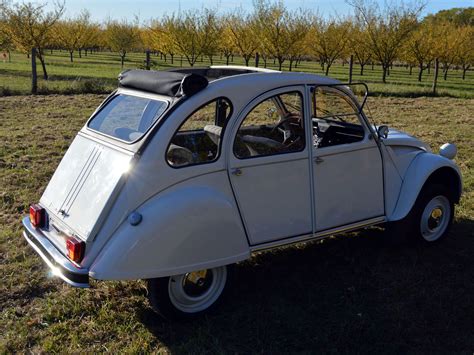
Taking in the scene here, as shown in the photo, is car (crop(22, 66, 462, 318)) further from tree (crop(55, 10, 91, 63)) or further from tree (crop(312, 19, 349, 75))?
tree (crop(55, 10, 91, 63))

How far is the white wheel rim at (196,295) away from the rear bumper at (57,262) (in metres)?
0.60

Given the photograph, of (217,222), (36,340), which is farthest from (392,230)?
(36,340)

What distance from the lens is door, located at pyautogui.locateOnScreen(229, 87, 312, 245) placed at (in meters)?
3.42

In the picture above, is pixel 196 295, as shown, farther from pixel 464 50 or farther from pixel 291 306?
pixel 464 50

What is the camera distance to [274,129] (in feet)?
13.4

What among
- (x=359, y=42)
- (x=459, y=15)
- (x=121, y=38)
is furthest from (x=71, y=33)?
(x=459, y=15)

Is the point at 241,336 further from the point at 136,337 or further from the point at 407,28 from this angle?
the point at 407,28

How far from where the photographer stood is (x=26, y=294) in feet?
12.6

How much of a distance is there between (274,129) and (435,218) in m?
2.03

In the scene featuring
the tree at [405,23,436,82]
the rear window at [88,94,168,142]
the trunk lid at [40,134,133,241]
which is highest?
the tree at [405,23,436,82]

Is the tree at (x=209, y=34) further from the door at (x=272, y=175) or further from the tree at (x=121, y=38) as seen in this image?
the door at (x=272, y=175)

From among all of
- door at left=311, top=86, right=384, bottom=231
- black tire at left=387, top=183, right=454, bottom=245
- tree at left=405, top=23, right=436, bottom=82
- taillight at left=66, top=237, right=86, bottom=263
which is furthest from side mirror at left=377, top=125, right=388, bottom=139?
tree at left=405, top=23, right=436, bottom=82

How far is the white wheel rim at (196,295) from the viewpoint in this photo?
329 centimetres

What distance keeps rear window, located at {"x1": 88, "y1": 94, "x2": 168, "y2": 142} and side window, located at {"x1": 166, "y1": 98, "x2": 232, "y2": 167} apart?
240 mm
